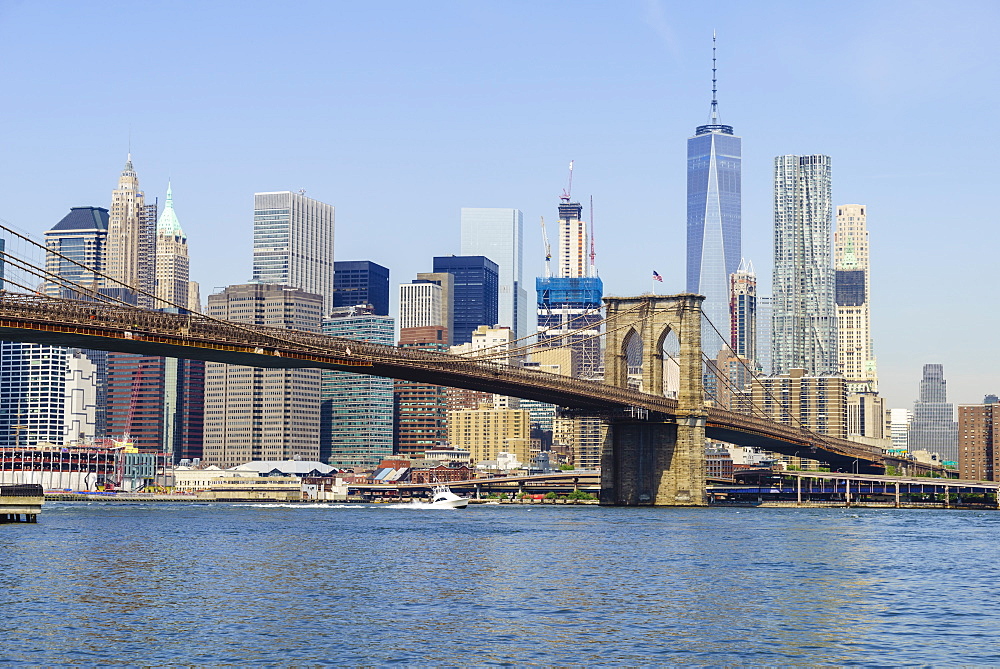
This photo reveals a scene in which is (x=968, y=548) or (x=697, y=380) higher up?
(x=697, y=380)

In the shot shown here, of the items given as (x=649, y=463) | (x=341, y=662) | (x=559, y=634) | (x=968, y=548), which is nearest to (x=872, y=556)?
(x=968, y=548)

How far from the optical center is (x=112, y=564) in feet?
162

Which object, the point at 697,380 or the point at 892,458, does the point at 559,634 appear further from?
the point at 892,458

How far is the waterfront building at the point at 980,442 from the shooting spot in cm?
18738

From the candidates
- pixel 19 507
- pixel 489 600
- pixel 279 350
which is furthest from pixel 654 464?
pixel 489 600

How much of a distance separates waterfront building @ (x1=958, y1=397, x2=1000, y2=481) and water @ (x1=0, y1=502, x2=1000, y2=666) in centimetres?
12690

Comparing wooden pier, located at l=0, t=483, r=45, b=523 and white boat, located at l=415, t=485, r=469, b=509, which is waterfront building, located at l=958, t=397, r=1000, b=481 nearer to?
white boat, located at l=415, t=485, r=469, b=509

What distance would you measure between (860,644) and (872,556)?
27876mm

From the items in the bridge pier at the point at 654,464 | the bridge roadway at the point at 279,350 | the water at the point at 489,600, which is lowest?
the water at the point at 489,600

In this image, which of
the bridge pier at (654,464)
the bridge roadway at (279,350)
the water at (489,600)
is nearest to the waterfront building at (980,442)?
the bridge roadway at (279,350)

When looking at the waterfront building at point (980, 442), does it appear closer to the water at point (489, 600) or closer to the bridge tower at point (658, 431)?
the bridge tower at point (658, 431)

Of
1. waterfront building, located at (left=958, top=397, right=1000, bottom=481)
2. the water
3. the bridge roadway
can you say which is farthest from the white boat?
waterfront building, located at (left=958, top=397, right=1000, bottom=481)

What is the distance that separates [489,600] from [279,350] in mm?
50679

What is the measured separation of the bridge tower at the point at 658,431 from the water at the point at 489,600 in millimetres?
43498
